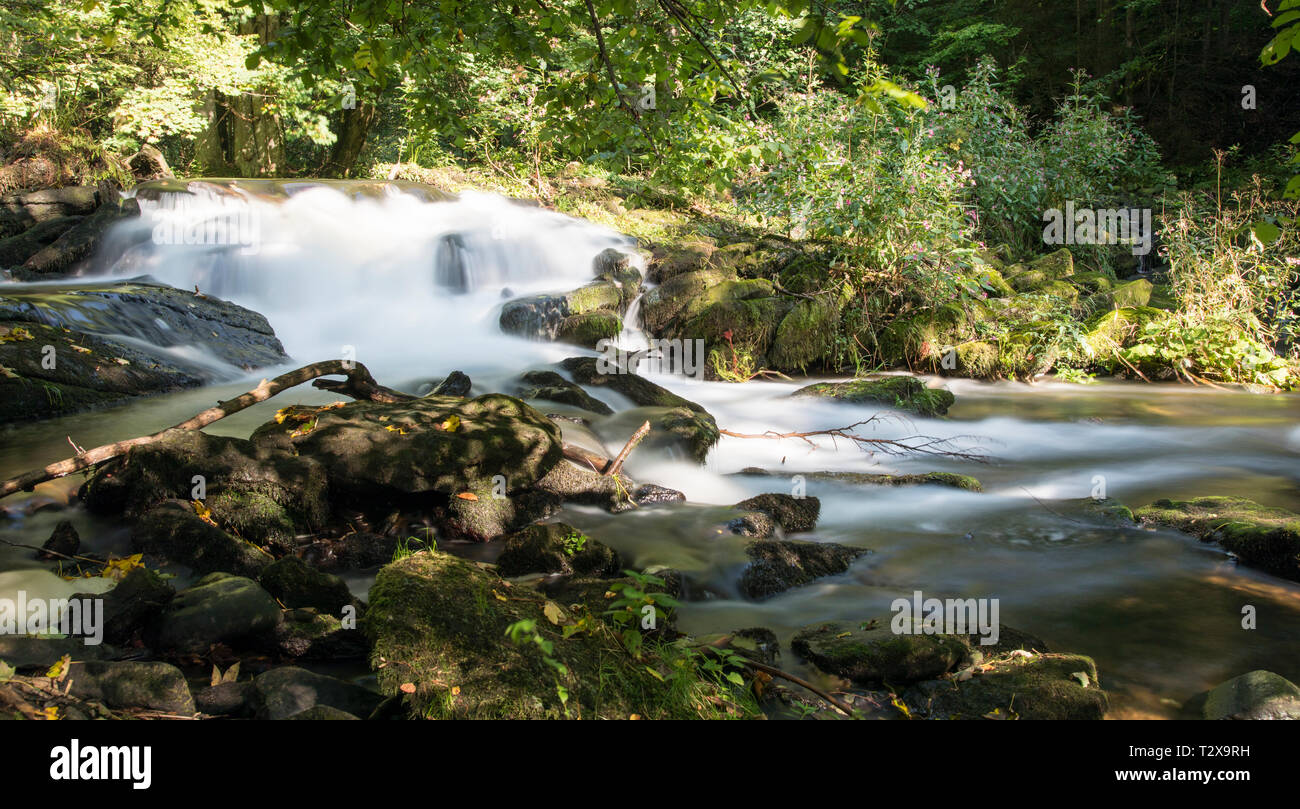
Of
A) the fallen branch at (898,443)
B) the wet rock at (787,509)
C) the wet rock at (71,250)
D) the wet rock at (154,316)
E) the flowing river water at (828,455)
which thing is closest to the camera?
the flowing river water at (828,455)

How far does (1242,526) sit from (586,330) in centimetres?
758

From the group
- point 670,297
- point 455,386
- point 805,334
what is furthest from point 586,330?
point 455,386

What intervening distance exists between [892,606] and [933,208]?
771 cm

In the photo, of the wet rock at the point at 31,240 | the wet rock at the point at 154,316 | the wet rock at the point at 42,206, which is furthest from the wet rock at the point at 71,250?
the wet rock at the point at 154,316

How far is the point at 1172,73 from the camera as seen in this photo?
19.4 meters

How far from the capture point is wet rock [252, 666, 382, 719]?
8.79 feet

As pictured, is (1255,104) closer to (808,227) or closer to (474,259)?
(808,227)

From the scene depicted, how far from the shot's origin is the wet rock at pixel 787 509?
5.54m

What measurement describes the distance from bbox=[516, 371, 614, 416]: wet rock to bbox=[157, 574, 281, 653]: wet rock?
4251 mm

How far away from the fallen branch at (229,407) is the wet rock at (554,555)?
213cm

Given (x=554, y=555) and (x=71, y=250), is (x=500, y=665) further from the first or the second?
(x=71, y=250)

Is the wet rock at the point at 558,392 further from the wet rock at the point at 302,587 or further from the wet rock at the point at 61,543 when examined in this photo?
the wet rock at the point at 61,543

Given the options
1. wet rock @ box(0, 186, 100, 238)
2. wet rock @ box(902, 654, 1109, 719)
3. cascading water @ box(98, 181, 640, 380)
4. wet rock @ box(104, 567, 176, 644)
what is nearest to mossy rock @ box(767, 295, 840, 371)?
cascading water @ box(98, 181, 640, 380)

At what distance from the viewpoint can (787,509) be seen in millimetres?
5613
